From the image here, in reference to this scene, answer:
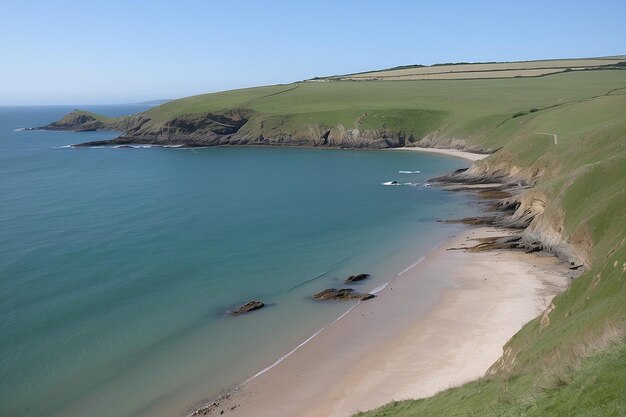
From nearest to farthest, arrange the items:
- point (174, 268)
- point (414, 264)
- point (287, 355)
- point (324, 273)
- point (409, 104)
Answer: point (287, 355) < point (324, 273) < point (414, 264) < point (174, 268) < point (409, 104)

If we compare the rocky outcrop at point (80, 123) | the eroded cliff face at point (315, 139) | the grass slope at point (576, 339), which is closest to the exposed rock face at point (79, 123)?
the rocky outcrop at point (80, 123)

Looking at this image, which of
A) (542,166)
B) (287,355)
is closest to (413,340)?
(287,355)

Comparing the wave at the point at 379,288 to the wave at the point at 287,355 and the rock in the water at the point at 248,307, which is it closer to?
the wave at the point at 287,355

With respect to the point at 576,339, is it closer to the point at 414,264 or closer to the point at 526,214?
the point at 414,264

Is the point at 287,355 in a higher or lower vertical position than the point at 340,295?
lower

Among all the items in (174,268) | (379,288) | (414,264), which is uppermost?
(174,268)

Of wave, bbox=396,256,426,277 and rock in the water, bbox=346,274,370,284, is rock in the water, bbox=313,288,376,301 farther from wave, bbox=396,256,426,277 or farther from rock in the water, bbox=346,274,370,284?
wave, bbox=396,256,426,277
